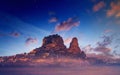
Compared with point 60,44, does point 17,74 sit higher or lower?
lower

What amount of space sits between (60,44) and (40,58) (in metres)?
5.89

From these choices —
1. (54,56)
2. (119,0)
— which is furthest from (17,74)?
(119,0)

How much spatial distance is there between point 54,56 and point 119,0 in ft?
114

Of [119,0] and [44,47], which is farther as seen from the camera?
[44,47]

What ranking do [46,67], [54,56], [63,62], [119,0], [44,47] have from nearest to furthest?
[119,0]
[44,47]
[54,56]
[63,62]
[46,67]

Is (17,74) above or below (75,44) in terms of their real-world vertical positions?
below

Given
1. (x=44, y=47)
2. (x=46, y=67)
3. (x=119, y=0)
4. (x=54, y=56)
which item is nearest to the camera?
(x=119, y=0)

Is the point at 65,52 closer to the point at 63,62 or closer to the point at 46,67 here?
the point at 63,62

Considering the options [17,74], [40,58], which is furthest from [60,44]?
[17,74]

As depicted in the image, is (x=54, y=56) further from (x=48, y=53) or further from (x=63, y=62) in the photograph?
(x=63, y=62)

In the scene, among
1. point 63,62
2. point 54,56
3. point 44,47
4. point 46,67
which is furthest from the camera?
point 46,67

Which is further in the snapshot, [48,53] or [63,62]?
[63,62]

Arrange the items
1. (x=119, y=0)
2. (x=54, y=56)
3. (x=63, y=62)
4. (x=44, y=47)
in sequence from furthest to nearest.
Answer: (x=63, y=62) → (x=54, y=56) → (x=44, y=47) → (x=119, y=0)

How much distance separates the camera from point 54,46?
4872cm
